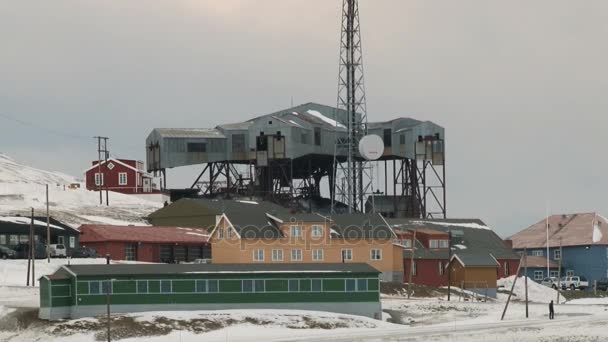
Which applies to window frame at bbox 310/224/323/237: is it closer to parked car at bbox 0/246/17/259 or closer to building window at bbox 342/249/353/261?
building window at bbox 342/249/353/261

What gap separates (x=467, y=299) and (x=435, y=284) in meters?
8.79

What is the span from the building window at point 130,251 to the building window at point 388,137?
57.2 meters

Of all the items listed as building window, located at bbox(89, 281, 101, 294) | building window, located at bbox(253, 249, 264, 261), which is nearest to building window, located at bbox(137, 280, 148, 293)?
building window, located at bbox(89, 281, 101, 294)

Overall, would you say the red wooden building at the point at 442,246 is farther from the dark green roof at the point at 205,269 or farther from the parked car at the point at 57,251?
the parked car at the point at 57,251

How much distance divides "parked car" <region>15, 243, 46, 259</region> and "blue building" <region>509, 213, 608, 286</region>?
63682 millimetres

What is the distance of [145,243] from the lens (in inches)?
5017

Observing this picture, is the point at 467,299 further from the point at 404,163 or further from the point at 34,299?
the point at 404,163

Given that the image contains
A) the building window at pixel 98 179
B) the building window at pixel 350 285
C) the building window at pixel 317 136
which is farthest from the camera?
the building window at pixel 98 179

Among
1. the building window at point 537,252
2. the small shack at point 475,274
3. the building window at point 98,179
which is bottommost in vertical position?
the small shack at point 475,274

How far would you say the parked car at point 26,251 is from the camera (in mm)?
117562

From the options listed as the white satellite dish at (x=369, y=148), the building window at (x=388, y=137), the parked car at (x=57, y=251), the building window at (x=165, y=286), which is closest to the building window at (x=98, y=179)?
the building window at (x=388, y=137)

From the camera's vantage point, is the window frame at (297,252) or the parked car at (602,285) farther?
the parked car at (602,285)

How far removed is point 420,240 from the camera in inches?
5285

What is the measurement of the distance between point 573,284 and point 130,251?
53.8 metres
